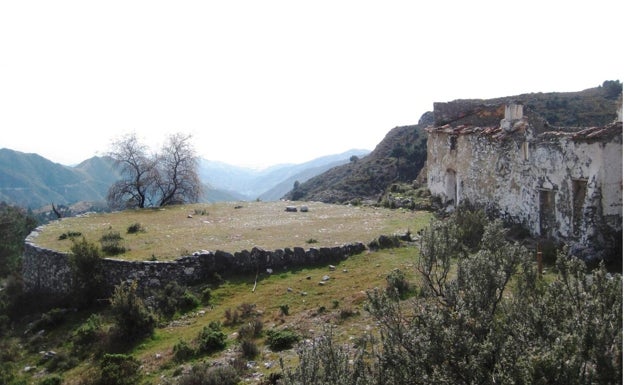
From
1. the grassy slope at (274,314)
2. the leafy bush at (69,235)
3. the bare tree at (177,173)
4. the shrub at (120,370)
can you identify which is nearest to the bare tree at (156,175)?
the bare tree at (177,173)

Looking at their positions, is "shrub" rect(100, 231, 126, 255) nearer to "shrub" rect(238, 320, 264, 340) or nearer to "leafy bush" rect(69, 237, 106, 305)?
"leafy bush" rect(69, 237, 106, 305)

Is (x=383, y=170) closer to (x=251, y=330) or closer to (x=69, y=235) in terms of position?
(x=69, y=235)

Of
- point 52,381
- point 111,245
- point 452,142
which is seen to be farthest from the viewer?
point 452,142

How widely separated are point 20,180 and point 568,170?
8256 inches

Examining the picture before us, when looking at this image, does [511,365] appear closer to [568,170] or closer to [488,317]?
[488,317]

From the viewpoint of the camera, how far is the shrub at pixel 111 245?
1788 cm

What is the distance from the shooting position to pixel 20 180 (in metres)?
189

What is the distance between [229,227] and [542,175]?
41.5 ft

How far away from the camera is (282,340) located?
1127cm

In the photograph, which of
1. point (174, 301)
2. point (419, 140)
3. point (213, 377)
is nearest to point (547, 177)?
point (213, 377)

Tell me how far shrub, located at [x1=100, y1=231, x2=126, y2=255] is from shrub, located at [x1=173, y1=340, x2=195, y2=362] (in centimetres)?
706

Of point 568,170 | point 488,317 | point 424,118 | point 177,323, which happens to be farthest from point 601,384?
point 424,118

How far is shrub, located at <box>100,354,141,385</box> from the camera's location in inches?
434

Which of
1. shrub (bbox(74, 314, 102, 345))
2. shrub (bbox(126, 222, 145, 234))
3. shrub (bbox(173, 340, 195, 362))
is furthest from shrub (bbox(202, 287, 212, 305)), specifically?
shrub (bbox(126, 222, 145, 234))
